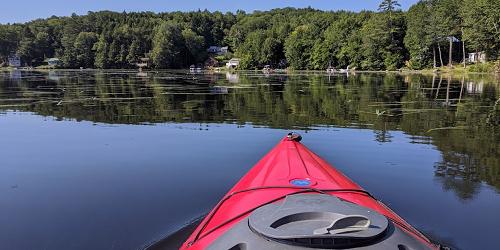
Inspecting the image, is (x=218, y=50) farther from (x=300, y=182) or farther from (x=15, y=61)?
(x=300, y=182)

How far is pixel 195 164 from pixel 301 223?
692cm

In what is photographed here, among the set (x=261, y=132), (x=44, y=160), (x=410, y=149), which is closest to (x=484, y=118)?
(x=410, y=149)

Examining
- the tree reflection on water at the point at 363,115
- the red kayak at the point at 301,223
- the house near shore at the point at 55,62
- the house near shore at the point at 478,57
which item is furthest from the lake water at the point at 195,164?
the house near shore at the point at 55,62

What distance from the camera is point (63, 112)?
1875cm

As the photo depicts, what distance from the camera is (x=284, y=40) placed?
11438cm

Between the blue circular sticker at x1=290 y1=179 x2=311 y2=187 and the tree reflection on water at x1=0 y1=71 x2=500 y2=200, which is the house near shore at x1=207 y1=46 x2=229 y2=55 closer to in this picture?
the tree reflection on water at x1=0 y1=71 x2=500 y2=200

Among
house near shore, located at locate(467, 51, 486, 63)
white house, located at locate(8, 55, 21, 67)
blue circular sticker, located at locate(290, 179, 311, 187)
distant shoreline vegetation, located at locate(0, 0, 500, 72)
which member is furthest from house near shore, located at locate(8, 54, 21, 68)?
blue circular sticker, located at locate(290, 179, 311, 187)

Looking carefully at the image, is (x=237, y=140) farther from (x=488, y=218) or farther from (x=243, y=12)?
(x=243, y=12)

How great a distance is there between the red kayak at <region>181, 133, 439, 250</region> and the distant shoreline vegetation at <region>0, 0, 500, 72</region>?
201 feet

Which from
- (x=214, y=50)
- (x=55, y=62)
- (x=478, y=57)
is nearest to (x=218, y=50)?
(x=214, y=50)

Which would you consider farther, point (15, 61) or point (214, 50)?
point (15, 61)

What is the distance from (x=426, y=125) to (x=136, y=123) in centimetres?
987

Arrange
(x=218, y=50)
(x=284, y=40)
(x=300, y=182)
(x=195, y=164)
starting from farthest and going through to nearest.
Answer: (x=218, y=50), (x=284, y=40), (x=195, y=164), (x=300, y=182)

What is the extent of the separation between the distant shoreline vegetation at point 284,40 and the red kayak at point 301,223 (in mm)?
61394
